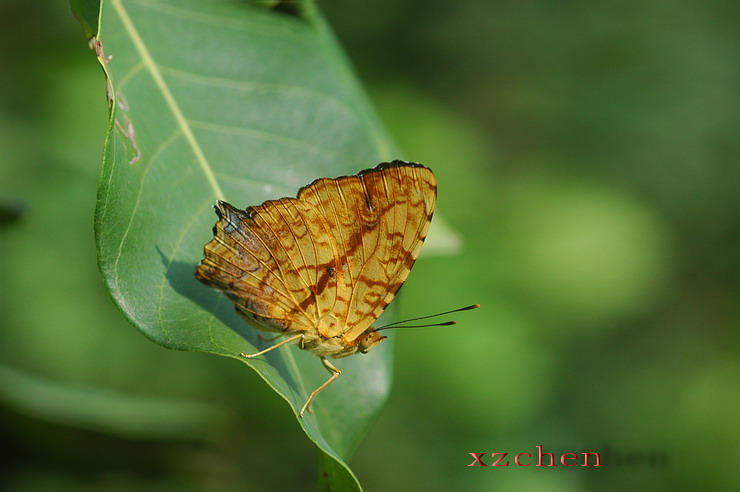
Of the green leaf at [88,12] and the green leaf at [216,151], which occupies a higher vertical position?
the green leaf at [88,12]

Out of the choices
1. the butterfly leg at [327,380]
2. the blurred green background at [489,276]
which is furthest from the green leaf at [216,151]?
the blurred green background at [489,276]

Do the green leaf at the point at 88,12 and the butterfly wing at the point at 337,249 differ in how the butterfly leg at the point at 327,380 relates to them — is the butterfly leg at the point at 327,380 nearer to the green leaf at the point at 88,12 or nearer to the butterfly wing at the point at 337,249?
the butterfly wing at the point at 337,249

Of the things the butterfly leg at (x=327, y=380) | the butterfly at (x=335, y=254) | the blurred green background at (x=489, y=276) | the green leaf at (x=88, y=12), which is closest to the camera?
the green leaf at (x=88, y=12)

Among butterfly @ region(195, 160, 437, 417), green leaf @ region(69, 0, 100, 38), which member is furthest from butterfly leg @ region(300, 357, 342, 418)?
green leaf @ region(69, 0, 100, 38)

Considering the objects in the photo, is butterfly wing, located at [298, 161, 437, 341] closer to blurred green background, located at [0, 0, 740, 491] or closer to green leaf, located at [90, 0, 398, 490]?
green leaf, located at [90, 0, 398, 490]

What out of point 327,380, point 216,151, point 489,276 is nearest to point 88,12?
point 216,151

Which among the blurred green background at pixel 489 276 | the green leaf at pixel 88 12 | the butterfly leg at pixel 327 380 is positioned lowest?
the blurred green background at pixel 489 276

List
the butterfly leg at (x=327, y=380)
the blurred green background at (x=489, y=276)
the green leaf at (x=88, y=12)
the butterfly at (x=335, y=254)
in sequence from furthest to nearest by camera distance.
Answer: the blurred green background at (x=489, y=276) → the butterfly at (x=335, y=254) → the butterfly leg at (x=327, y=380) → the green leaf at (x=88, y=12)
